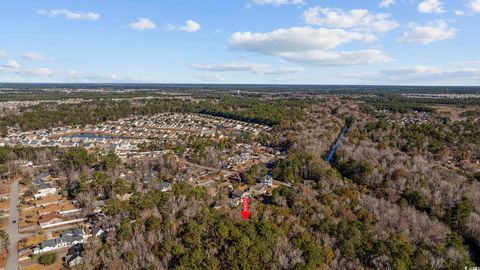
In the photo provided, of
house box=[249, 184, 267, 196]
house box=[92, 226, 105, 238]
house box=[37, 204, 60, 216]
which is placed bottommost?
house box=[37, 204, 60, 216]

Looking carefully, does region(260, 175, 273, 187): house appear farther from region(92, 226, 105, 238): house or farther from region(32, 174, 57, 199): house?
region(32, 174, 57, 199): house

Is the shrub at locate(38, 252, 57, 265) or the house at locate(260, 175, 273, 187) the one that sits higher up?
the house at locate(260, 175, 273, 187)

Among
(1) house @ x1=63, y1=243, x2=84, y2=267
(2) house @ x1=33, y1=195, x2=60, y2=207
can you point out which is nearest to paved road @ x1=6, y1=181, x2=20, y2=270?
(2) house @ x1=33, y1=195, x2=60, y2=207

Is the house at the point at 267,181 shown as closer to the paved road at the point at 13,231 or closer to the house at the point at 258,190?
the house at the point at 258,190

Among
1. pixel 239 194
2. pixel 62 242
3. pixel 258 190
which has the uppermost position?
pixel 239 194

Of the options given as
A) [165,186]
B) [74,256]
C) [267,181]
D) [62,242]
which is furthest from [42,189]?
[267,181]

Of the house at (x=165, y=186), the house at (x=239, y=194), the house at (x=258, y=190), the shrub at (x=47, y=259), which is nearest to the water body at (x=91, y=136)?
the house at (x=165, y=186)

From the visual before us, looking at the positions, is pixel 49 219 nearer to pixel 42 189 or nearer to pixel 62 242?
pixel 62 242
